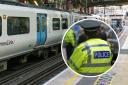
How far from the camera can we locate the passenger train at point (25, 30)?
12.2 m

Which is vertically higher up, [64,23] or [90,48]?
[90,48]

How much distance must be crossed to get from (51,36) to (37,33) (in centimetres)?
286

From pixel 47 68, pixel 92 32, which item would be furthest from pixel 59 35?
pixel 92 32

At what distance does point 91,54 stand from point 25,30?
13101mm

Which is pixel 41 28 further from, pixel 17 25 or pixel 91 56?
pixel 91 56

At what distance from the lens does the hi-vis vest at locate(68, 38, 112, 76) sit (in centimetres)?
185

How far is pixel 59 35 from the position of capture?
21.2 meters

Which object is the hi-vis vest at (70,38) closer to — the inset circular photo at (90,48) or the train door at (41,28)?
the inset circular photo at (90,48)

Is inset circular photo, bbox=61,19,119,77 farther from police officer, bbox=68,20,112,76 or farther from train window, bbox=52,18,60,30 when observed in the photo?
train window, bbox=52,18,60,30

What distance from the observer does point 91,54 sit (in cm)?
186

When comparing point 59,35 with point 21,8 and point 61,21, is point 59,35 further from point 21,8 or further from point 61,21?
point 21,8

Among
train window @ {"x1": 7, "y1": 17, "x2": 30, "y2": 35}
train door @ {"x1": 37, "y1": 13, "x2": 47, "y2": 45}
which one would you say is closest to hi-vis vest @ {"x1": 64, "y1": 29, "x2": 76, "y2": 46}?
train window @ {"x1": 7, "y1": 17, "x2": 30, "y2": 35}

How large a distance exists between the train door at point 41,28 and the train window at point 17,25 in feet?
5.02

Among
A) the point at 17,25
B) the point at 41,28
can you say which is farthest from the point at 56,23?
the point at 17,25
